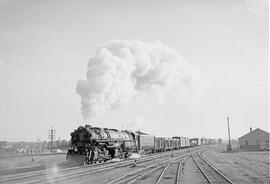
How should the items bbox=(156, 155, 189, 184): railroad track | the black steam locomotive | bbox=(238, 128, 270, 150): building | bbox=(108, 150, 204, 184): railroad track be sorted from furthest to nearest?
bbox=(238, 128, 270, 150): building < the black steam locomotive < bbox=(156, 155, 189, 184): railroad track < bbox=(108, 150, 204, 184): railroad track

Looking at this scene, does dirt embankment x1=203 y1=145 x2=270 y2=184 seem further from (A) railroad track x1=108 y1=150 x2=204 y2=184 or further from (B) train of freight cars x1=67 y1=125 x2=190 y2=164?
(B) train of freight cars x1=67 y1=125 x2=190 y2=164

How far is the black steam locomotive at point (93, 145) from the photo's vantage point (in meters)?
23.4

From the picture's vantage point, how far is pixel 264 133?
217 ft

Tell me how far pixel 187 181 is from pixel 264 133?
57.9m

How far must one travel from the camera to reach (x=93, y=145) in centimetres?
2378

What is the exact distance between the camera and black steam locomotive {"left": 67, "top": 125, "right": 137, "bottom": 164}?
23.4m

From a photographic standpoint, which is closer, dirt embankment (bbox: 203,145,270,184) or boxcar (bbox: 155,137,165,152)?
dirt embankment (bbox: 203,145,270,184)

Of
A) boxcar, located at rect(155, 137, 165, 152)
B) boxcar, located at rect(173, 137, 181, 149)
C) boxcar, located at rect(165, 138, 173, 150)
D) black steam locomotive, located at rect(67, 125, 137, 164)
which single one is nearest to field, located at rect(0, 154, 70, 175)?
black steam locomotive, located at rect(67, 125, 137, 164)

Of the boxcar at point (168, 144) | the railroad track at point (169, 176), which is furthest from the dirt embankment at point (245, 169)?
the boxcar at point (168, 144)

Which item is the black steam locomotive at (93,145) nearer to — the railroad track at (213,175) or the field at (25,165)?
the field at (25,165)

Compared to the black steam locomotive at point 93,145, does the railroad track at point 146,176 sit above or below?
below

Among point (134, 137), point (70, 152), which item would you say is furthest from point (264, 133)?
point (70, 152)

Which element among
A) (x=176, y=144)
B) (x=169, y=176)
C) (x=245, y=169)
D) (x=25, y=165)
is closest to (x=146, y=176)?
(x=169, y=176)

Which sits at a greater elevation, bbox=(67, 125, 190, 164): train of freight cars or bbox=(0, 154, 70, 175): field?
bbox=(67, 125, 190, 164): train of freight cars
